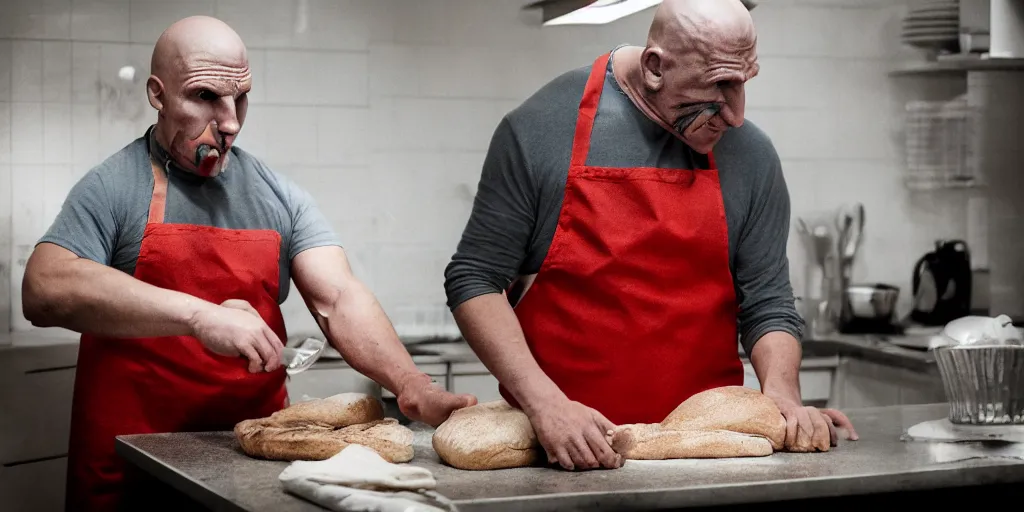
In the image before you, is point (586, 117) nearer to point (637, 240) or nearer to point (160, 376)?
point (637, 240)

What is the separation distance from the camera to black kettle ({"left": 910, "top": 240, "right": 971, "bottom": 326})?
162 inches

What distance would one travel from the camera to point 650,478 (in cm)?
156

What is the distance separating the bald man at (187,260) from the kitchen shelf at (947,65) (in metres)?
2.56

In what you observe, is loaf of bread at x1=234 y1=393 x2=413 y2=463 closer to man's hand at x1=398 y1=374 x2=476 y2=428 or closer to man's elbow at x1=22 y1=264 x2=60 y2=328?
man's hand at x1=398 y1=374 x2=476 y2=428

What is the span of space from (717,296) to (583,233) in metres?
0.26

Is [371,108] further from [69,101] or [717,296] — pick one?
[717,296]

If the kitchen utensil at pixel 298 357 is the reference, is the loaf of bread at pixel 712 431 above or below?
below

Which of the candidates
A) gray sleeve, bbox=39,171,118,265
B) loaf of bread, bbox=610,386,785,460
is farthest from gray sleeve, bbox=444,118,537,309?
gray sleeve, bbox=39,171,118,265

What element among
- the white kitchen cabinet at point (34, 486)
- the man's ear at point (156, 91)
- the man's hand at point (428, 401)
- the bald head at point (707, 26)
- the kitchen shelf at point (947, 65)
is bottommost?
the white kitchen cabinet at point (34, 486)

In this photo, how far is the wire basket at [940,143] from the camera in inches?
163

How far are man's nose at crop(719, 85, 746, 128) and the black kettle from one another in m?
2.43

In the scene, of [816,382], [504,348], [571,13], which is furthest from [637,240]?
[816,382]

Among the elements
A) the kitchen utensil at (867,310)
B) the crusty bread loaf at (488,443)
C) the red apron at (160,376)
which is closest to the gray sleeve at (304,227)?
the red apron at (160,376)

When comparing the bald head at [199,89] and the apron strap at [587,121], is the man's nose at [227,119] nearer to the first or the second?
the bald head at [199,89]
